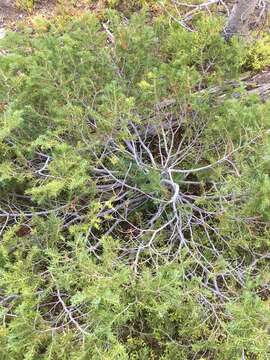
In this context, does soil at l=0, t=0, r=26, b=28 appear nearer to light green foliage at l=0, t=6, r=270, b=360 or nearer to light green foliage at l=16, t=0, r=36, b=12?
light green foliage at l=16, t=0, r=36, b=12

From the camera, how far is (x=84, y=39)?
345 cm

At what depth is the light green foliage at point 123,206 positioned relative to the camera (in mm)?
2682

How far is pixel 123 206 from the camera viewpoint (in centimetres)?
359

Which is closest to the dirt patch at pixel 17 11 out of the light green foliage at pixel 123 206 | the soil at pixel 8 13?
the soil at pixel 8 13

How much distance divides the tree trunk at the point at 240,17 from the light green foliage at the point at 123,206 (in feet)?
2.20

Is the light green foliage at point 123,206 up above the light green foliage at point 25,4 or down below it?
below

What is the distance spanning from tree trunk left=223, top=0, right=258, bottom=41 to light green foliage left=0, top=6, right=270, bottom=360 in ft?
2.20

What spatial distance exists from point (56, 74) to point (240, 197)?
1651 millimetres

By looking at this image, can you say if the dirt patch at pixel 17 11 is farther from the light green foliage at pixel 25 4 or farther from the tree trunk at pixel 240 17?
the tree trunk at pixel 240 17

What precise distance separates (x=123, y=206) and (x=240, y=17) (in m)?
2.27

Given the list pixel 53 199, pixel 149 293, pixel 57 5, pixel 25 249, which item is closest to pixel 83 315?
pixel 149 293

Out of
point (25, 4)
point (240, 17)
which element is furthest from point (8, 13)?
point (240, 17)

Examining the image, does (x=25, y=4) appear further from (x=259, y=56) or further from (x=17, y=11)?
(x=259, y=56)

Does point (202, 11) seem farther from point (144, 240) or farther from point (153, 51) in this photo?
point (144, 240)
